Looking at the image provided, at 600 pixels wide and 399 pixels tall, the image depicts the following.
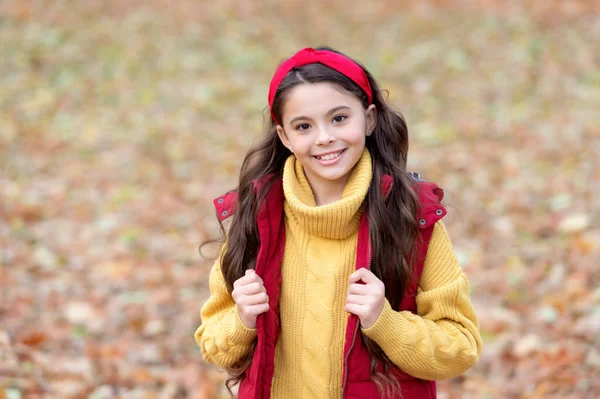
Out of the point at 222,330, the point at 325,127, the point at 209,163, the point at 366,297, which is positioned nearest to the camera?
the point at 366,297

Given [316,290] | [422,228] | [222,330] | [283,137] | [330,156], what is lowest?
[222,330]

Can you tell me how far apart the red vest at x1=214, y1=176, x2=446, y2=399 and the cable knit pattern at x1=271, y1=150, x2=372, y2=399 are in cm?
4

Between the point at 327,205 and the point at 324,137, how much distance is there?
203 mm

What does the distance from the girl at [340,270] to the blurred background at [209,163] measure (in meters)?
0.77

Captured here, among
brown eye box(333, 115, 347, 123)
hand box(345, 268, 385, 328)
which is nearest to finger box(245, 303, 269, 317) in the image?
hand box(345, 268, 385, 328)

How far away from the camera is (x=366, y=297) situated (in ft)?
6.76

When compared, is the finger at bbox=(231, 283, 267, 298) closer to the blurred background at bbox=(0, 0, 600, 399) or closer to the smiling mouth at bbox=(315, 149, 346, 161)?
the smiling mouth at bbox=(315, 149, 346, 161)

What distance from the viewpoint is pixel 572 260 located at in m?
4.95

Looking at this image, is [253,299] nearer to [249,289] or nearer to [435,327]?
[249,289]

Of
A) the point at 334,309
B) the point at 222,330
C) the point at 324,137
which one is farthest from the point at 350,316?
the point at 324,137

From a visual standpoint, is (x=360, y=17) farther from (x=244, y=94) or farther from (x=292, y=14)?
(x=244, y=94)

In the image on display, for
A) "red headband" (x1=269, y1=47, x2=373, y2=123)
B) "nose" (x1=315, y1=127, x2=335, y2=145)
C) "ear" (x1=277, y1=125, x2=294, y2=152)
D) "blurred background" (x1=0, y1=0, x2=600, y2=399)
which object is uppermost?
"blurred background" (x1=0, y1=0, x2=600, y2=399)

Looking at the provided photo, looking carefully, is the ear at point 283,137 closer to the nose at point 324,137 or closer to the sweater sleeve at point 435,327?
the nose at point 324,137

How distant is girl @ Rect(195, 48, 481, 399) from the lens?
7.06ft
